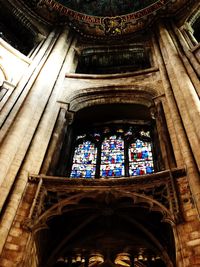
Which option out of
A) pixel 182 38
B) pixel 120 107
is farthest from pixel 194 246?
pixel 182 38

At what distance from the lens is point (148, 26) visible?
13.8 m

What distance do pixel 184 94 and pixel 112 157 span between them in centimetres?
266

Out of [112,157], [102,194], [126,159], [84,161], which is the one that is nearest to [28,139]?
[102,194]

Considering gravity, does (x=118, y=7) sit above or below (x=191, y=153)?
above

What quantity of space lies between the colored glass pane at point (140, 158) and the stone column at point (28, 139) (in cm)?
239

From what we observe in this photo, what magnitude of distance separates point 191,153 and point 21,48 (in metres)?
9.62

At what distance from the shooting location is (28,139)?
7285mm

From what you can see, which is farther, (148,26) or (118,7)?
(118,7)

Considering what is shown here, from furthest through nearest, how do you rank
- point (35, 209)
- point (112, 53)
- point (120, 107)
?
point (112, 53) < point (120, 107) < point (35, 209)

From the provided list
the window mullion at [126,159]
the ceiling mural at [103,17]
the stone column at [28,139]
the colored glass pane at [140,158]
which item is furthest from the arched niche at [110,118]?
the ceiling mural at [103,17]

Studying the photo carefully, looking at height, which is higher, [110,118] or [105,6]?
[105,6]

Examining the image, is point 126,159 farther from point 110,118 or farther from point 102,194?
point 102,194

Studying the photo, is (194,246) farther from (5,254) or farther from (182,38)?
(182,38)

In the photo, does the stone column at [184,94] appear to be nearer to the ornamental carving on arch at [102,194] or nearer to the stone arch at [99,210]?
the ornamental carving on arch at [102,194]
